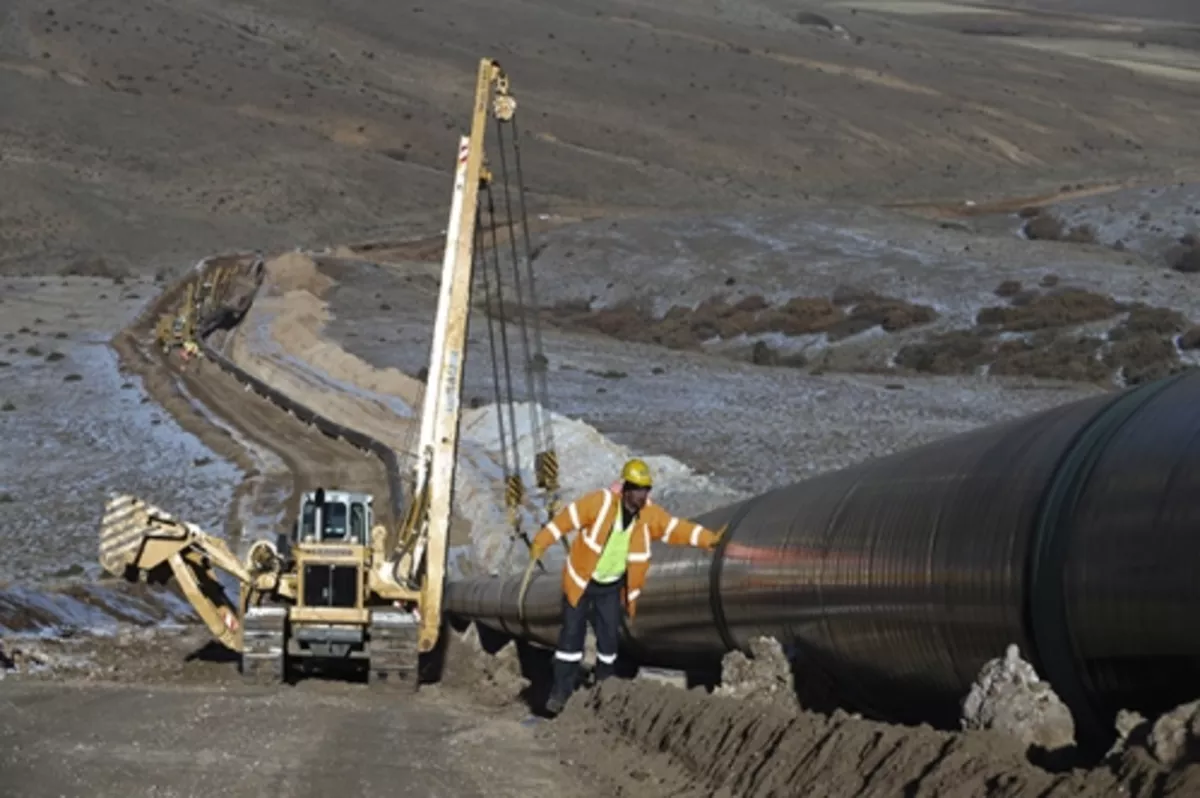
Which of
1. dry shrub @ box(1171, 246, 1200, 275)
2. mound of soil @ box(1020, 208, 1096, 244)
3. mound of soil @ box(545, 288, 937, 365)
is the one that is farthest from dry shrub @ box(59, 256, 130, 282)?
dry shrub @ box(1171, 246, 1200, 275)

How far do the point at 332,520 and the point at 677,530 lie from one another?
39.4ft

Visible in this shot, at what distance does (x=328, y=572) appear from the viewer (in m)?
26.7

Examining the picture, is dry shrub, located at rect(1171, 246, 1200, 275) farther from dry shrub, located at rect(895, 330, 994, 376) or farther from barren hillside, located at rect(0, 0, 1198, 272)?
barren hillside, located at rect(0, 0, 1198, 272)

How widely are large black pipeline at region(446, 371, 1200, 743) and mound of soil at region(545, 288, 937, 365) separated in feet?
190

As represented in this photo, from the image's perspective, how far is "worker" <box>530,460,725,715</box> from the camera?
16250mm

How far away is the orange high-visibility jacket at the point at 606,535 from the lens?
1628cm

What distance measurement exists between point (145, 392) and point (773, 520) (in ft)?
179

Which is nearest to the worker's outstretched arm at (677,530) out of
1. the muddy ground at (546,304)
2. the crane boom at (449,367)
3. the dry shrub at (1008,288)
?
the muddy ground at (546,304)

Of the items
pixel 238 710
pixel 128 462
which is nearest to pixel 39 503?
pixel 128 462

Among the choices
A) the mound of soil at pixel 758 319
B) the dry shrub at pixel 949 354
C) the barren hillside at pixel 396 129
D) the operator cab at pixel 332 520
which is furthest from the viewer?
Result: the barren hillside at pixel 396 129

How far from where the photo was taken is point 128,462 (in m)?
54.2

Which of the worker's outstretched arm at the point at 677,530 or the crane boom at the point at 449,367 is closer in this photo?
the worker's outstretched arm at the point at 677,530

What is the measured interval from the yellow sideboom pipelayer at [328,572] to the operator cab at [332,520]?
0.04 ft

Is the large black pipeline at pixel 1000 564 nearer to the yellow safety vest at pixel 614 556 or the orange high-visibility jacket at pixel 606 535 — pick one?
the orange high-visibility jacket at pixel 606 535
